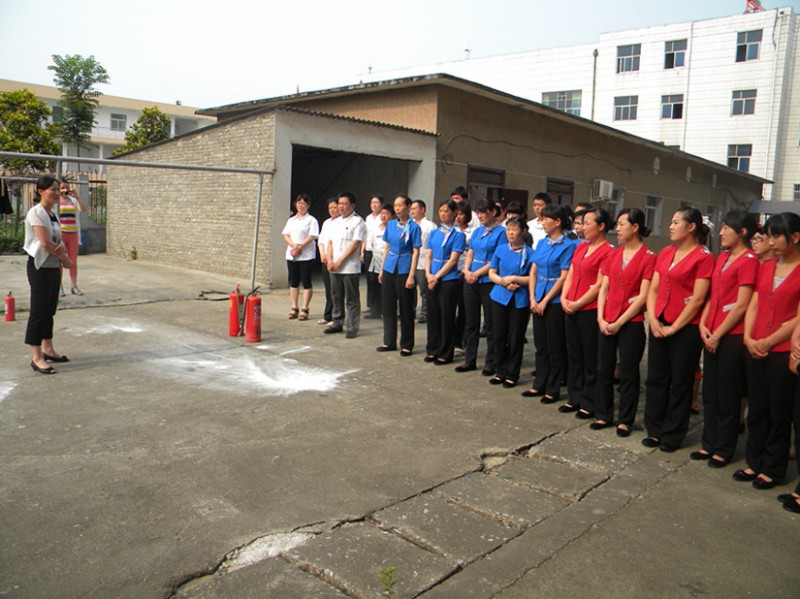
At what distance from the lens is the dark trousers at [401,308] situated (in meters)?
7.45

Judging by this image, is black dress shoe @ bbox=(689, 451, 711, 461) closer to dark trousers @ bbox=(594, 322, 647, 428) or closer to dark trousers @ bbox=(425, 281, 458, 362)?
dark trousers @ bbox=(594, 322, 647, 428)

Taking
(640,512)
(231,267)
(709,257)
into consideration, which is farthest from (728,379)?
(231,267)

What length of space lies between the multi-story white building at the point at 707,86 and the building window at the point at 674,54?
0.18 ft

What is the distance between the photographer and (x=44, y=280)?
19.5 ft

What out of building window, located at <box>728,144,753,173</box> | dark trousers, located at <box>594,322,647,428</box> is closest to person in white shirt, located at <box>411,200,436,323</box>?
dark trousers, located at <box>594,322,647,428</box>

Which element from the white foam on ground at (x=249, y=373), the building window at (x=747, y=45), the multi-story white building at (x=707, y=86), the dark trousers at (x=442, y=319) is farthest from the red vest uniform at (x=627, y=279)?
the building window at (x=747, y=45)

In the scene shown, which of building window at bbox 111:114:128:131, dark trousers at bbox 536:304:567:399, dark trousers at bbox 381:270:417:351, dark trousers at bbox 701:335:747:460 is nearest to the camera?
dark trousers at bbox 701:335:747:460

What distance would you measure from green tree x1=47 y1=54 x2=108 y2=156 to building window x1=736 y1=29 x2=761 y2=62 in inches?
1237

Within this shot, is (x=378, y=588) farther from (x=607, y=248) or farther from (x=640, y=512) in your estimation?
(x=607, y=248)

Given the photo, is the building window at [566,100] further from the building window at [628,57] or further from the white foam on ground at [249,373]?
the white foam on ground at [249,373]

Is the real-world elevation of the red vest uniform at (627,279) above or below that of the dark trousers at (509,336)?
above

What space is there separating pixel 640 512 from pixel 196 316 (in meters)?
6.96

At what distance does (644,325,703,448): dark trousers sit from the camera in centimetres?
466

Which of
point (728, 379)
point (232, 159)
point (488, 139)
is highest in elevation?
point (488, 139)
